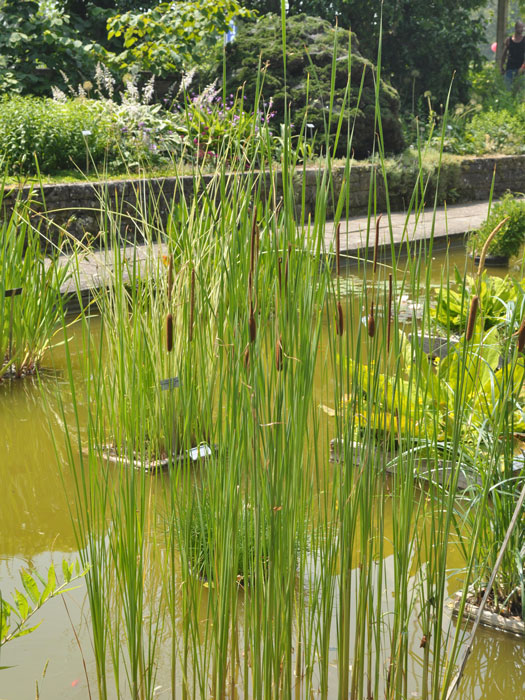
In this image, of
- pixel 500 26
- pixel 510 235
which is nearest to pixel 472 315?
pixel 510 235

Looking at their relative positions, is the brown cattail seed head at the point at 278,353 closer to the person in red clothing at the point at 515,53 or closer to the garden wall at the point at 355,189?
the garden wall at the point at 355,189

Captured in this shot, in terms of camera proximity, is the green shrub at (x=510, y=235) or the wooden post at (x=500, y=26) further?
the wooden post at (x=500, y=26)

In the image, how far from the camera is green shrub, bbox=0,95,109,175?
6723 mm

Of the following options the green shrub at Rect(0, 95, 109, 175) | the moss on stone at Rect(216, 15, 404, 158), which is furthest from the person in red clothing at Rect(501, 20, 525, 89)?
the green shrub at Rect(0, 95, 109, 175)

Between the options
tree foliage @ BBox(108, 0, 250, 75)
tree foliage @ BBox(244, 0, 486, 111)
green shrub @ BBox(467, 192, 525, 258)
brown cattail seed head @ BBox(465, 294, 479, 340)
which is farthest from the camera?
tree foliage @ BBox(244, 0, 486, 111)

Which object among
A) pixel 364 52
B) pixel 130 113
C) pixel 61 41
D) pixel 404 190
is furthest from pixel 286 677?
pixel 364 52

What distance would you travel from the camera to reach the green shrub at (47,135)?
265 inches

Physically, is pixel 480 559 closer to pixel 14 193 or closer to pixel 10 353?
pixel 10 353

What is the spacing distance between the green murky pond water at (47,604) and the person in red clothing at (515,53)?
52.4 ft

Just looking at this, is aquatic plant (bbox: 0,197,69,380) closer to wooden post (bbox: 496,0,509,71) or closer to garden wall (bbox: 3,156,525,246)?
garden wall (bbox: 3,156,525,246)

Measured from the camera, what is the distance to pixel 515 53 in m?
17.2

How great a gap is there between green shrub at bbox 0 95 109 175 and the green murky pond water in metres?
3.82

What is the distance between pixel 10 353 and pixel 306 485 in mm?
2533

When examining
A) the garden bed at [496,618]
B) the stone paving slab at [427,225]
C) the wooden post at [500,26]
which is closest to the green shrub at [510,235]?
the stone paving slab at [427,225]
